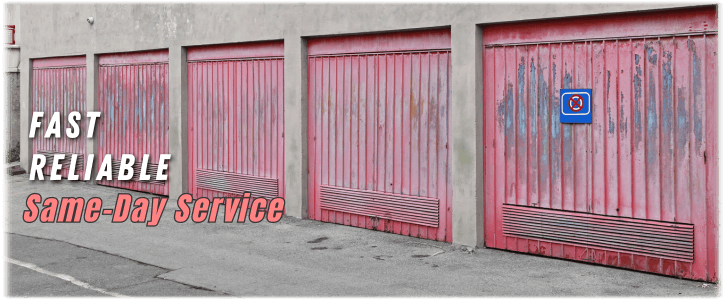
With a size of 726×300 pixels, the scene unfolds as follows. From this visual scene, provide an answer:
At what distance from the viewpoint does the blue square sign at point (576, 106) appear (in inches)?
336

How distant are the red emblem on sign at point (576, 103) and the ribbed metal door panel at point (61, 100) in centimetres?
1092

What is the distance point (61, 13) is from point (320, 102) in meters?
7.87

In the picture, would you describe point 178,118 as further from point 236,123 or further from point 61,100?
point 61,100

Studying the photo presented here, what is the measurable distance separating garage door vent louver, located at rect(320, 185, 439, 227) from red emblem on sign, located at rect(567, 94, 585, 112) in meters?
2.27

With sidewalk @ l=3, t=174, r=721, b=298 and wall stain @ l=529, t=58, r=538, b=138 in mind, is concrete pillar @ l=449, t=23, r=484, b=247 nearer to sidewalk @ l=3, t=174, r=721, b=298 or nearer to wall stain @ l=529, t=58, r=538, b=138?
sidewalk @ l=3, t=174, r=721, b=298

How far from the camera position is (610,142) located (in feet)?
27.6

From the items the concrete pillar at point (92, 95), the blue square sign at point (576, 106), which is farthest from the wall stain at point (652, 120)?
the concrete pillar at point (92, 95)

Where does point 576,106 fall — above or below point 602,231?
above

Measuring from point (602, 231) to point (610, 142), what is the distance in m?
0.97

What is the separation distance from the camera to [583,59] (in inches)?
337

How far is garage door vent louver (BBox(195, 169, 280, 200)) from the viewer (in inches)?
486

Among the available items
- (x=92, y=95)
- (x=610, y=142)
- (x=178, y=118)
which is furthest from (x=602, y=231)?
(x=92, y=95)

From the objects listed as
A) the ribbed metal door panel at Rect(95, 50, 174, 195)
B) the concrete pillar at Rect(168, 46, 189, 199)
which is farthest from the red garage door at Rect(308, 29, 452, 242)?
the ribbed metal door panel at Rect(95, 50, 174, 195)

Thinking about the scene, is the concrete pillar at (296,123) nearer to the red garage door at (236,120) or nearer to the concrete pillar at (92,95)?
the red garage door at (236,120)
